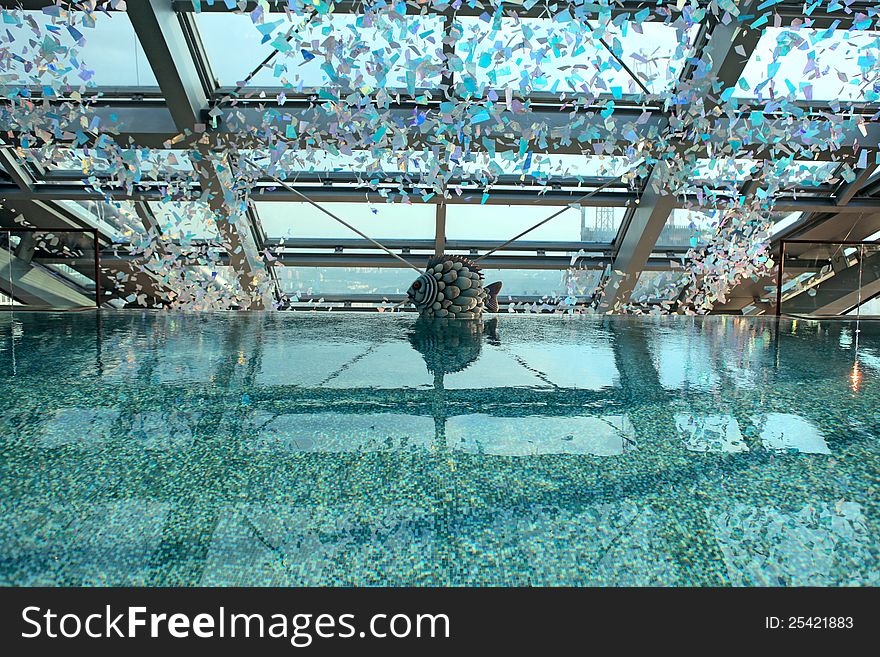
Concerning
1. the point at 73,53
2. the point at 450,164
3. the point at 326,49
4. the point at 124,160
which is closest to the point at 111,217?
the point at 124,160

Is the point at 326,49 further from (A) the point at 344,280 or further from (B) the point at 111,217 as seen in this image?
(B) the point at 111,217

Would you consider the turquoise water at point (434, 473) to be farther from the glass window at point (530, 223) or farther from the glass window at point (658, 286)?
the glass window at point (658, 286)

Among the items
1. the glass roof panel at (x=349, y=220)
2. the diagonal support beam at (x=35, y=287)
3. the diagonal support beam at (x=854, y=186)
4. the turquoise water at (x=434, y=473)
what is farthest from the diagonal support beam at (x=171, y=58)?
the diagonal support beam at (x=854, y=186)

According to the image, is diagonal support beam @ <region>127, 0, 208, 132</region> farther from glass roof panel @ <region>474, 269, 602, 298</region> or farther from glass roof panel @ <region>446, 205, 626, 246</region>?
glass roof panel @ <region>474, 269, 602, 298</region>

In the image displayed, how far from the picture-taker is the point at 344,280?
6.64 meters

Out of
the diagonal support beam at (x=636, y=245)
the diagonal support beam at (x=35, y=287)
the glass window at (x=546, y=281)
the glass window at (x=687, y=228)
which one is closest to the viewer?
the diagonal support beam at (x=35, y=287)

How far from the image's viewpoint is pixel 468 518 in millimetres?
630

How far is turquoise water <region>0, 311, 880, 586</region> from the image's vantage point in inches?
21.5

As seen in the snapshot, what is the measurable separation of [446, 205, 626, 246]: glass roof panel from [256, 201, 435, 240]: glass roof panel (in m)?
0.32

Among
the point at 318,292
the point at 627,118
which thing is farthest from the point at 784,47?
the point at 318,292

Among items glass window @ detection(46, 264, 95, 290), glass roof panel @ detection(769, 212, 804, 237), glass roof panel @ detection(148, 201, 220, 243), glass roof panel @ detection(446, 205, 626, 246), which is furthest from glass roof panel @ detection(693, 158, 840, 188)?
glass window @ detection(46, 264, 95, 290)

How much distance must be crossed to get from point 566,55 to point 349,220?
2.83 m

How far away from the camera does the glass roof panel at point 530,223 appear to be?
19.7 ft

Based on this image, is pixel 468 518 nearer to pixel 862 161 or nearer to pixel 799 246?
pixel 799 246
